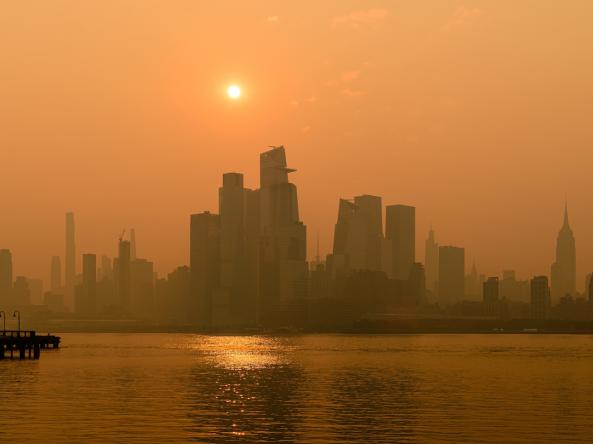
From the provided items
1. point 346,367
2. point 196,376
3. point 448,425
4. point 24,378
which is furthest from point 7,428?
point 346,367

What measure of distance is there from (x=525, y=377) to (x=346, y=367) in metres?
32.6

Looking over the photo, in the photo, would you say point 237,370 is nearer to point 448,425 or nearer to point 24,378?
point 24,378

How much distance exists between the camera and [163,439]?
58.4 m

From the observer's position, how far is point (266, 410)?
2987 inches

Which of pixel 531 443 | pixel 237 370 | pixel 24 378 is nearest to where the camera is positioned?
pixel 531 443

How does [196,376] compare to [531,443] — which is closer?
[531,443]

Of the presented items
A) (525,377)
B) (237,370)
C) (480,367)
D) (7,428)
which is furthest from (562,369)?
(7,428)

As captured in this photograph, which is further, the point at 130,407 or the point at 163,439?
the point at 130,407

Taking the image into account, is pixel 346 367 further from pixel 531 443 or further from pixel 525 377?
pixel 531 443

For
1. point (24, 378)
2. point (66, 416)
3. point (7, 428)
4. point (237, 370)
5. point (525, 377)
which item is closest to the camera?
point (7, 428)

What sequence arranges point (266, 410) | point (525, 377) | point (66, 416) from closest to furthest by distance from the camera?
point (66, 416) → point (266, 410) → point (525, 377)

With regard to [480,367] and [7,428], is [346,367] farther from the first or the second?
[7,428]

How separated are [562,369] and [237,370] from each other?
46.0m

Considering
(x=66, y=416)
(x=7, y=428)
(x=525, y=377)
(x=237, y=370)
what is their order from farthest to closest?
(x=237, y=370) < (x=525, y=377) < (x=66, y=416) < (x=7, y=428)
